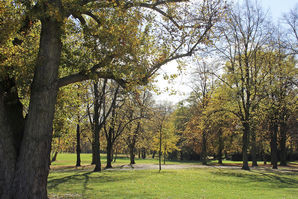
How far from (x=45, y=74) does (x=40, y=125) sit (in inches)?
62.3

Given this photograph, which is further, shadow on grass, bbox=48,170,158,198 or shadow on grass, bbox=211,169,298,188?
shadow on grass, bbox=211,169,298,188

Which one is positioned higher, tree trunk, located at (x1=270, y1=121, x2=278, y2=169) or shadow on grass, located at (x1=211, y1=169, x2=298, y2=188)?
tree trunk, located at (x1=270, y1=121, x2=278, y2=169)

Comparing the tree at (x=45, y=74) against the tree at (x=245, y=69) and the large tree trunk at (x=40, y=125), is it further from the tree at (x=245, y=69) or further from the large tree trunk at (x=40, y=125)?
the tree at (x=245, y=69)

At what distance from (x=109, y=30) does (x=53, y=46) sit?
6.03 feet

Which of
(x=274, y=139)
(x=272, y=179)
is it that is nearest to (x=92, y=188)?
(x=272, y=179)

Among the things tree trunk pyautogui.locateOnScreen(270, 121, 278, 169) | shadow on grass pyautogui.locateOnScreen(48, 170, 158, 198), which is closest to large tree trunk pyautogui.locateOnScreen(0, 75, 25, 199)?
shadow on grass pyautogui.locateOnScreen(48, 170, 158, 198)

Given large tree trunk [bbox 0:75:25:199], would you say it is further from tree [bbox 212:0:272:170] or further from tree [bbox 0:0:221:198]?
tree [bbox 212:0:272:170]

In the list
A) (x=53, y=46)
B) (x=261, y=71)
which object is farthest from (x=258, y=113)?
(x=53, y=46)

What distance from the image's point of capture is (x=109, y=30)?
8719 mm

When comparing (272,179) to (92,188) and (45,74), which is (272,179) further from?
(45,74)

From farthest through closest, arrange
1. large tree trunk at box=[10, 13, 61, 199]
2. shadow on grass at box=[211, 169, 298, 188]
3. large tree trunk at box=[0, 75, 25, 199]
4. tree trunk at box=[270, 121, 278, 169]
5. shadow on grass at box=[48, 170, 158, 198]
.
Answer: tree trunk at box=[270, 121, 278, 169]
shadow on grass at box=[211, 169, 298, 188]
shadow on grass at box=[48, 170, 158, 198]
large tree trunk at box=[0, 75, 25, 199]
large tree trunk at box=[10, 13, 61, 199]

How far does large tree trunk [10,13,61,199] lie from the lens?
25.2ft

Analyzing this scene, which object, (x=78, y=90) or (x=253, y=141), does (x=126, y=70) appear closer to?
(x=78, y=90)

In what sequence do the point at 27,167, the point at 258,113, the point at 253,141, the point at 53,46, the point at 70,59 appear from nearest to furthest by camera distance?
the point at 27,167
the point at 53,46
the point at 70,59
the point at 258,113
the point at 253,141
